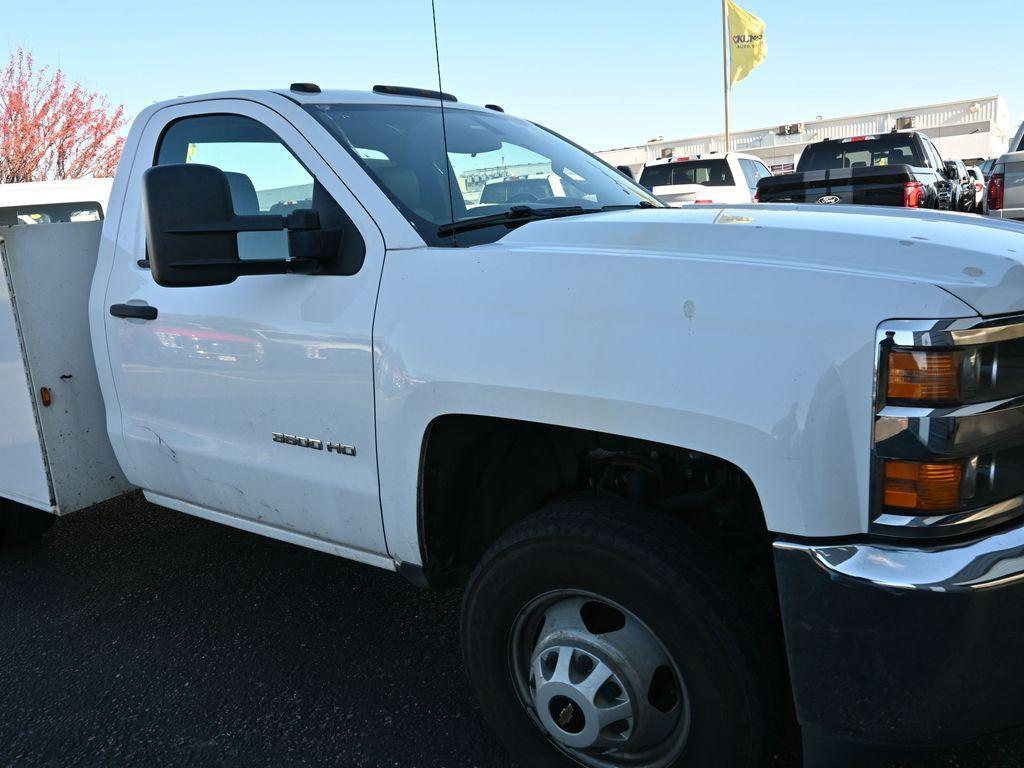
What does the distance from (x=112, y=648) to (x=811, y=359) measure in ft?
9.11

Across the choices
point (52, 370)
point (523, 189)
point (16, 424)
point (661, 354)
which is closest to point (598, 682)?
point (661, 354)

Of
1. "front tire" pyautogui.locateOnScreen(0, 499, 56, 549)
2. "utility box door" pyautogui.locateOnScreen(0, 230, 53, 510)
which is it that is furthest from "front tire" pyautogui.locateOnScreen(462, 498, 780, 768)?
"front tire" pyautogui.locateOnScreen(0, 499, 56, 549)

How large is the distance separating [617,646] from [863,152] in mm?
13332

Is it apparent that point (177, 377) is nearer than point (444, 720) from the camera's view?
No

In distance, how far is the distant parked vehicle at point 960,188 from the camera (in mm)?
12164

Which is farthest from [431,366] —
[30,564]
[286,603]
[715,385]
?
[30,564]

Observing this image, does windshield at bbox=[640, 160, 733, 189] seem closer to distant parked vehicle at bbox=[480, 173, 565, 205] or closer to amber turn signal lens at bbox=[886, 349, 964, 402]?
distant parked vehicle at bbox=[480, 173, 565, 205]

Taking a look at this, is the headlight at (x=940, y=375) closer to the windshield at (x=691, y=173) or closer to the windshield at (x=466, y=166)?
the windshield at (x=466, y=166)

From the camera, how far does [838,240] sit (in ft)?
6.50

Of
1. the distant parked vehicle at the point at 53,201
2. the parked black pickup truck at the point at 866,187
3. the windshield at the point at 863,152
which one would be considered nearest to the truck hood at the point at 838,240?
the parked black pickup truck at the point at 866,187

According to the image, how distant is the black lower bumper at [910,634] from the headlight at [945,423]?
0.07 metres

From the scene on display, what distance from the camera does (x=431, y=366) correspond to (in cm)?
225

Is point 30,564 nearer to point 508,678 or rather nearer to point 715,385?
point 508,678

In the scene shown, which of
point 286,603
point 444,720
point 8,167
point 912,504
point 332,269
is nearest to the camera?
point 912,504
